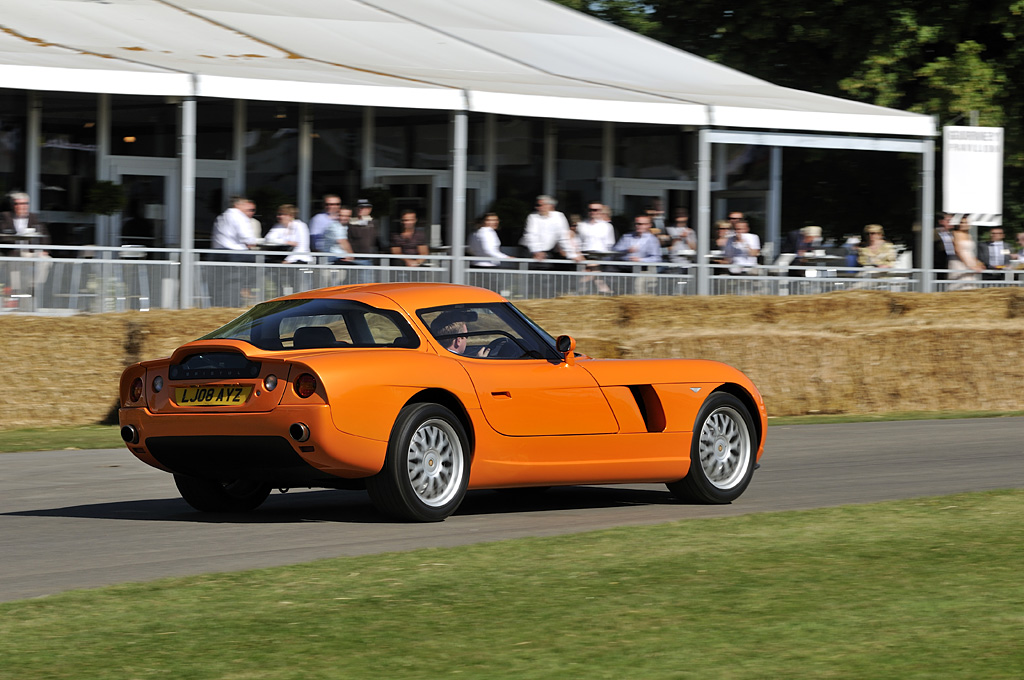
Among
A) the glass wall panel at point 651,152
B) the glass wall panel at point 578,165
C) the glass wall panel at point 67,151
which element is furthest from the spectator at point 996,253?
the glass wall panel at point 67,151

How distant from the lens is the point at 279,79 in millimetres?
20875

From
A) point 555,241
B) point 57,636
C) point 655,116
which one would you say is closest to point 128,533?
point 57,636

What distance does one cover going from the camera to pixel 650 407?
9930 mm

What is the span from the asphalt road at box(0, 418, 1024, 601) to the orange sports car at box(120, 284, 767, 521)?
9.4 inches

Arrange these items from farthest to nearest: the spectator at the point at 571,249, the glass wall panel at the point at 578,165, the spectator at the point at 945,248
A: the glass wall panel at the point at 578,165
the spectator at the point at 945,248
the spectator at the point at 571,249

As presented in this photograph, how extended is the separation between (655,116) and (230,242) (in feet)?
21.8

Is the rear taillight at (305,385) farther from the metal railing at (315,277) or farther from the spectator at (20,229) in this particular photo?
the spectator at (20,229)

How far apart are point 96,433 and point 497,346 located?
22.1ft

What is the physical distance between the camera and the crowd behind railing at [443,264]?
18.8 metres

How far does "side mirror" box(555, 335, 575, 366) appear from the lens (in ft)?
31.7

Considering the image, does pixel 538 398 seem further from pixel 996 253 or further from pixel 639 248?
pixel 996 253

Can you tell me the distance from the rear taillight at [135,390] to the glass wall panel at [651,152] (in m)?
20.5

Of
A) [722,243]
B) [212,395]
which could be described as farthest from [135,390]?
[722,243]

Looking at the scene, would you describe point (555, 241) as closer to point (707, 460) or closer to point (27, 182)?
point (27, 182)
